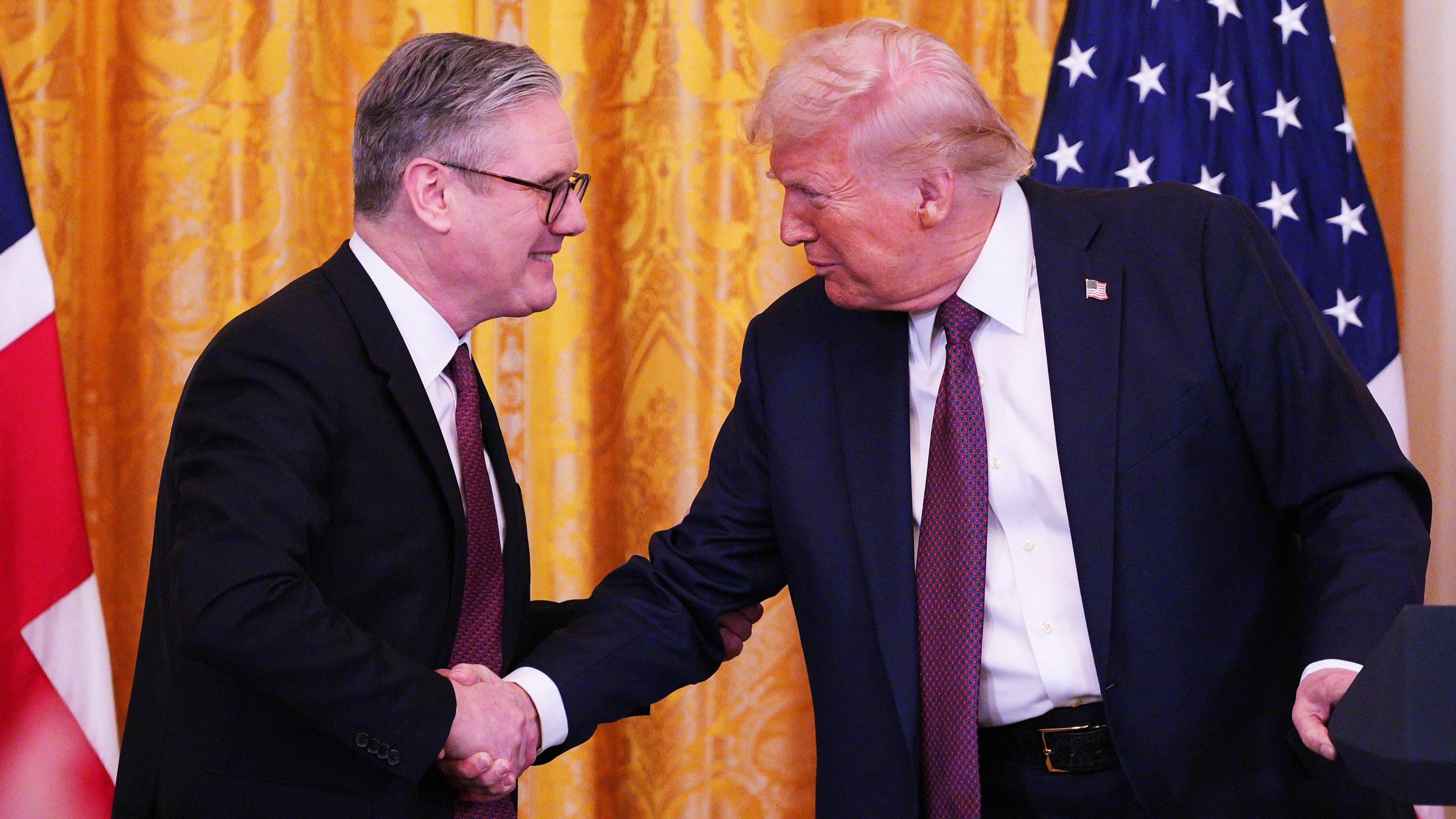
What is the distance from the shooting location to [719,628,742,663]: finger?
2.49 meters

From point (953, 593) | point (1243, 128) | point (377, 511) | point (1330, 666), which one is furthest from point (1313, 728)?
point (1243, 128)

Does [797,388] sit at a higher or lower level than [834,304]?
lower

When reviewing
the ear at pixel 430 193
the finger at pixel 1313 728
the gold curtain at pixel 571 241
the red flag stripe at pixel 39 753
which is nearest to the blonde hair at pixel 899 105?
the ear at pixel 430 193

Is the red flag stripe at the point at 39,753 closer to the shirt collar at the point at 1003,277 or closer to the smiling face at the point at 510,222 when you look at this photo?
the smiling face at the point at 510,222

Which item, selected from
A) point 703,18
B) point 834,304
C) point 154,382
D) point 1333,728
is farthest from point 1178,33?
point 154,382

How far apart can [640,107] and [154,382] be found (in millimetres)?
1336

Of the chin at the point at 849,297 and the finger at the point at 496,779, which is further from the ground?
the chin at the point at 849,297

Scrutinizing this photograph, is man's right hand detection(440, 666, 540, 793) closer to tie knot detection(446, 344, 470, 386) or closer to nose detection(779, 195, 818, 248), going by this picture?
tie knot detection(446, 344, 470, 386)

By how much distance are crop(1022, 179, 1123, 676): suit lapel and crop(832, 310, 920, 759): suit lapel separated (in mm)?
251

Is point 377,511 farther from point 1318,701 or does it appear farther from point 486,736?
point 1318,701

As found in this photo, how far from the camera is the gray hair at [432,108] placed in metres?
2.09

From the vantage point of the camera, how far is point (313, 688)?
1689mm

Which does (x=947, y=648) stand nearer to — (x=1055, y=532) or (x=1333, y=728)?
(x=1055, y=532)

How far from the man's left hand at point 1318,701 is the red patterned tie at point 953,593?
0.49 meters
